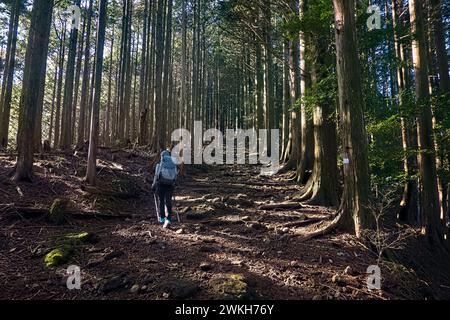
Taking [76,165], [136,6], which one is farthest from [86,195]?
[136,6]

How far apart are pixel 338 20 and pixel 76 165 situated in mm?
8719

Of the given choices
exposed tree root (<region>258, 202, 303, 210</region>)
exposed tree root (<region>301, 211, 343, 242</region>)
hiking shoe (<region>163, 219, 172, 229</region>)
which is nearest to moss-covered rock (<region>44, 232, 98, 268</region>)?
hiking shoe (<region>163, 219, 172, 229</region>)

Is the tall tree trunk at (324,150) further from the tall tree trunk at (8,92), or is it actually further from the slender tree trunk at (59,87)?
the slender tree trunk at (59,87)

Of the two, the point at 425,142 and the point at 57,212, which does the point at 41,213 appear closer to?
the point at 57,212

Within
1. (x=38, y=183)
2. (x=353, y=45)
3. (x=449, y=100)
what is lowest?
(x=38, y=183)

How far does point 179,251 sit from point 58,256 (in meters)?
1.78

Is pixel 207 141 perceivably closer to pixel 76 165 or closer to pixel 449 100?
pixel 76 165

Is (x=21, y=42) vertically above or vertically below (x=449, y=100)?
above

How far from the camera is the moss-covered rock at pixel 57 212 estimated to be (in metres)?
5.93

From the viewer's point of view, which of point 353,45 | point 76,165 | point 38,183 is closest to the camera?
point 353,45

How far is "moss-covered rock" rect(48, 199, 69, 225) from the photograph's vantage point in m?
5.93

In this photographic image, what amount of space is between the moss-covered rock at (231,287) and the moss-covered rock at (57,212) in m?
3.93
